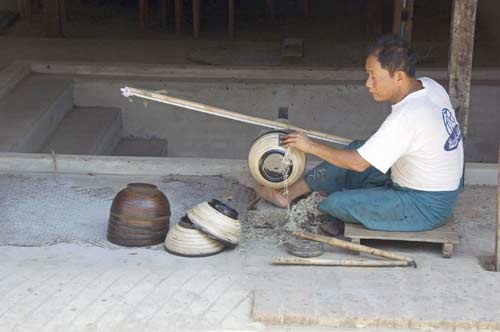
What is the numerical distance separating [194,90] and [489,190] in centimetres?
391

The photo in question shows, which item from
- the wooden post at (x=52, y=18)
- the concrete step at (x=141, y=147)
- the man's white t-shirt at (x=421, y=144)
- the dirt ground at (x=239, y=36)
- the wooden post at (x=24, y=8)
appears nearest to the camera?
the man's white t-shirt at (x=421, y=144)

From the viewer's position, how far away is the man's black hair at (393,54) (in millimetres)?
4109

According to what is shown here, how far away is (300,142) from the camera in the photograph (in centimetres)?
436

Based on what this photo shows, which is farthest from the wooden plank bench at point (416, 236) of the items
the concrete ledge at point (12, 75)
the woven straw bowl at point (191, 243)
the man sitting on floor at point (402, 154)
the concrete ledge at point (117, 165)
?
the concrete ledge at point (12, 75)

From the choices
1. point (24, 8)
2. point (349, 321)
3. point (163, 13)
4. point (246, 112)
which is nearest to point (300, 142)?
point (349, 321)

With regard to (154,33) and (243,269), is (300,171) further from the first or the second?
(154,33)

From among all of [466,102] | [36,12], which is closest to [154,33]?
[36,12]

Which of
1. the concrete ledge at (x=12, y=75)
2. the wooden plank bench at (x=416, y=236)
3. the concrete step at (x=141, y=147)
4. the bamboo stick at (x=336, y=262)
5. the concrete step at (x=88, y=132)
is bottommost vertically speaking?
the concrete step at (x=141, y=147)

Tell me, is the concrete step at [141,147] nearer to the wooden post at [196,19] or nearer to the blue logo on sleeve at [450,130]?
the wooden post at [196,19]

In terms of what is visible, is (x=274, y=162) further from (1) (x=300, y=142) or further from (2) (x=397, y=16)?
(2) (x=397, y=16)

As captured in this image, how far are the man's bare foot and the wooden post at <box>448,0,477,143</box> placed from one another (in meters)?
1.30

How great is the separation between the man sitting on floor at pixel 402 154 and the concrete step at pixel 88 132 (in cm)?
341

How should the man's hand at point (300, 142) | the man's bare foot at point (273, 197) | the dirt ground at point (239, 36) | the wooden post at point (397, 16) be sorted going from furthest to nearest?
the dirt ground at point (239, 36) < the wooden post at point (397, 16) < the man's bare foot at point (273, 197) < the man's hand at point (300, 142)

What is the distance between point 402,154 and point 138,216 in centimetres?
145
